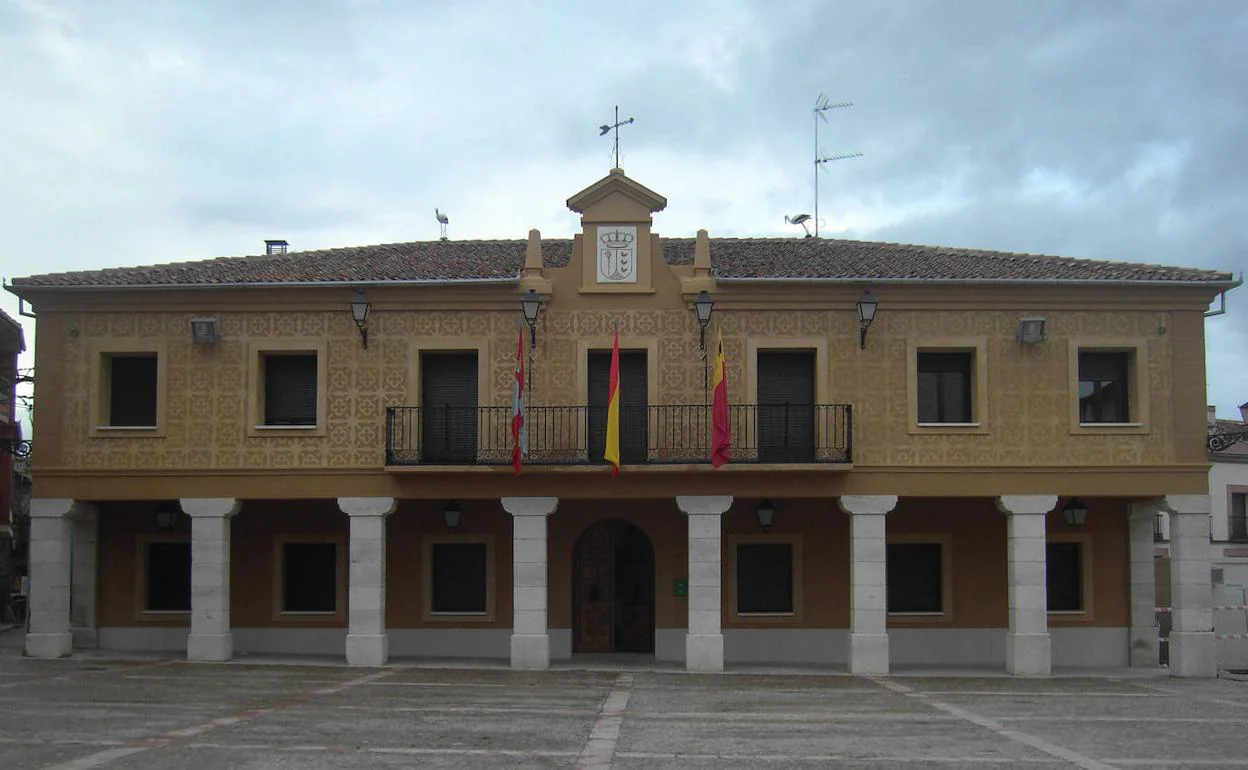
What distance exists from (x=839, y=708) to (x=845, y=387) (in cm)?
609

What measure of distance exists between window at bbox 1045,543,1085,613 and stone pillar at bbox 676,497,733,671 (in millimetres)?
5916

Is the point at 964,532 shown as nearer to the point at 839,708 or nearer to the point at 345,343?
the point at 839,708

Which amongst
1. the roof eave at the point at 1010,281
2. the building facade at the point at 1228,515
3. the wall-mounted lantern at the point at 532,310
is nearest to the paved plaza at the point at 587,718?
the wall-mounted lantern at the point at 532,310

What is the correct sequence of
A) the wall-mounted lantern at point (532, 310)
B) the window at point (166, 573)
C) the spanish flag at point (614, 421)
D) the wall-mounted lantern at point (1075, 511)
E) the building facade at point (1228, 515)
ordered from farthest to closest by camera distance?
the building facade at point (1228, 515)
the window at point (166, 573)
the wall-mounted lantern at point (1075, 511)
the wall-mounted lantern at point (532, 310)
the spanish flag at point (614, 421)

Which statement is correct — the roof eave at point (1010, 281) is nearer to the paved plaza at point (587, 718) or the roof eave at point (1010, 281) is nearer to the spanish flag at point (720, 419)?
the spanish flag at point (720, 419)

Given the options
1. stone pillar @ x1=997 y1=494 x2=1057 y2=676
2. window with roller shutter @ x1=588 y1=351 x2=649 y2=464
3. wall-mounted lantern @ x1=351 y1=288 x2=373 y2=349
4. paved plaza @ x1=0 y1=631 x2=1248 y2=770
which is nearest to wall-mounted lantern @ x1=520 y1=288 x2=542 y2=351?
window with roller shutter @ x1=588 y1=351 x2=649 y2=464

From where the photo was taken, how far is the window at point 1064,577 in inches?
857

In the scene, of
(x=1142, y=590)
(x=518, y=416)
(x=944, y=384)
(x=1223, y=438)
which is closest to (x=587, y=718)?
(x=518, y=416)

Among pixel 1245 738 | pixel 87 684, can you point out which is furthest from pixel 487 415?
pixel 1245 738

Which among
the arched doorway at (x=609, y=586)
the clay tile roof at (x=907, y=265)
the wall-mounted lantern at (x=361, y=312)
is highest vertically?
the clay tile roof at (x=907, y=265)

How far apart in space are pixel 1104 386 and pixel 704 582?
7.15 m

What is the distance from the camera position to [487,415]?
2038 centimetres

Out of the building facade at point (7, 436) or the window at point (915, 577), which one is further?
the building facade at point (7, 436)

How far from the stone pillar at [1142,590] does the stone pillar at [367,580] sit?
12.2m
